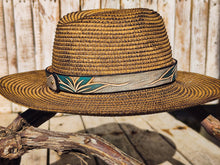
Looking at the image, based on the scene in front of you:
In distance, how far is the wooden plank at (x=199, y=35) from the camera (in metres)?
2.95

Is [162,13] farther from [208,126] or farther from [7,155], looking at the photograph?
[7,155]

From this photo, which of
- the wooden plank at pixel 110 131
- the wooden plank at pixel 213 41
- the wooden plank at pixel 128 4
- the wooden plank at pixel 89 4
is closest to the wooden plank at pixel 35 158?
the wooden plank at pixel 110 131

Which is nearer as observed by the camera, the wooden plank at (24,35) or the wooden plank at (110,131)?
the wooden plank at (110,131)

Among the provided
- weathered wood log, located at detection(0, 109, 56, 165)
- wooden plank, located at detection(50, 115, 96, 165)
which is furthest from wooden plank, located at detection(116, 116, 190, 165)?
weathered wood log, located at detection(0, 109, 56, 165)

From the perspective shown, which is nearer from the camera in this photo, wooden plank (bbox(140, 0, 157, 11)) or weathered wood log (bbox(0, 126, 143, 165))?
weathered wood log (bbox(0, 126, 143, 165))

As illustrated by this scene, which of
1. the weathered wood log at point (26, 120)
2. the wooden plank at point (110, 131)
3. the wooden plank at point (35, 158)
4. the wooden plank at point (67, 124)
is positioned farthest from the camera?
the wooden plank at point (67, 124)

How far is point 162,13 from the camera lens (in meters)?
2.94

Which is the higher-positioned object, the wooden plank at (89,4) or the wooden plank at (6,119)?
the wooden plank at (89,4)

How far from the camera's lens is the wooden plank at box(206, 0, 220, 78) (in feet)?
9.75

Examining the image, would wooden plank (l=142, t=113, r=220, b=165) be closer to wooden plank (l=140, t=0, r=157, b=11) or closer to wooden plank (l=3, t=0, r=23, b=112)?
wooden plank (l=140, t=0, r=157, b=11)

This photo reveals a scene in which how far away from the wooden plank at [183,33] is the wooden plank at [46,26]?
1.14 metres

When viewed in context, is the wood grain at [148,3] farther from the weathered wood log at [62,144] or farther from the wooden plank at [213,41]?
the weathered wood log at [62,144]

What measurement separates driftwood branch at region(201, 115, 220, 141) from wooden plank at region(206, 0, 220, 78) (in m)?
1.73

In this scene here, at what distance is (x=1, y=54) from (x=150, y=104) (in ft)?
6.48
